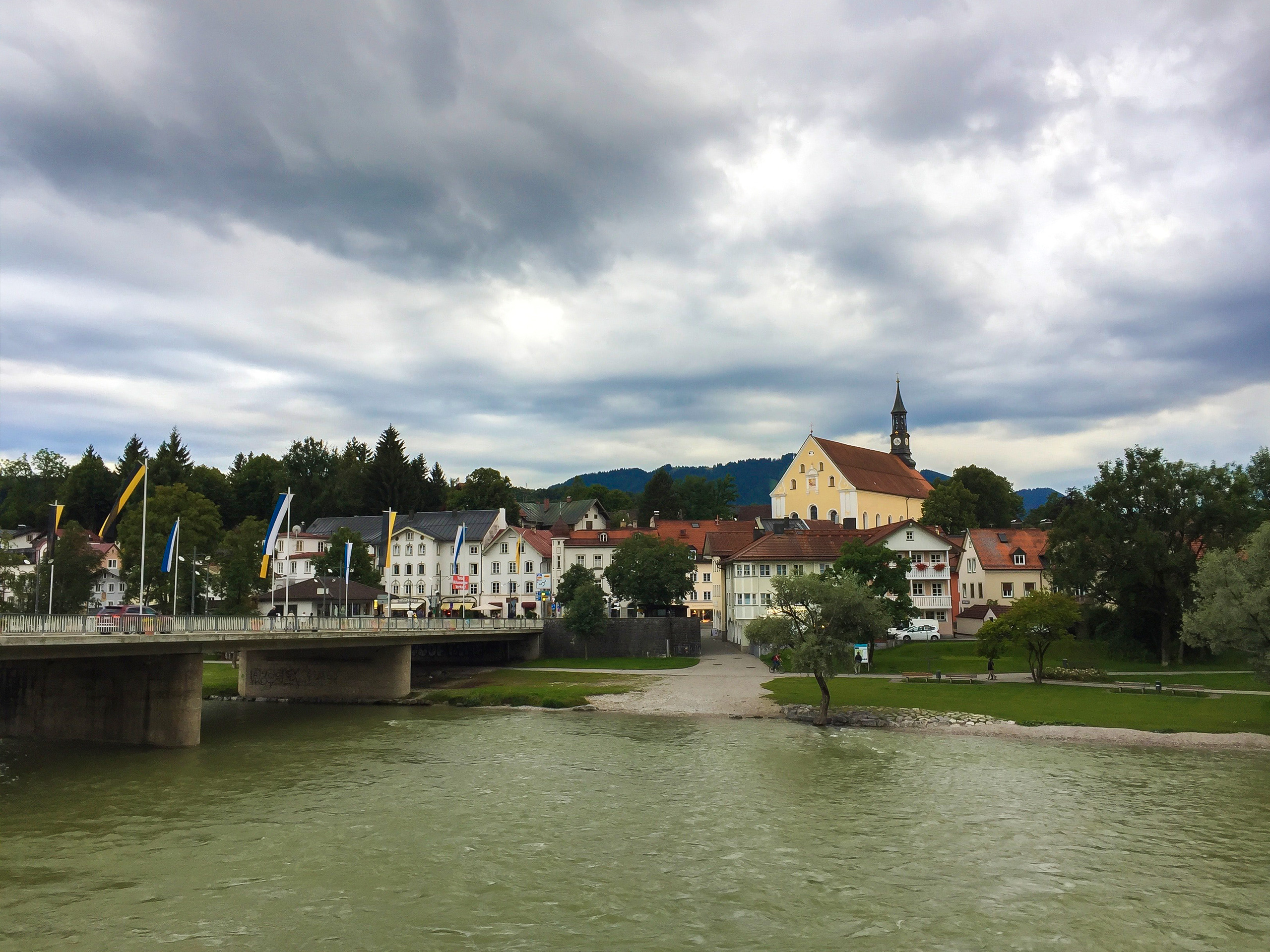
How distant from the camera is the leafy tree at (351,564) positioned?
94.1 meters

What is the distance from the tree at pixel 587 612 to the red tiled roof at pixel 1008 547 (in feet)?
128

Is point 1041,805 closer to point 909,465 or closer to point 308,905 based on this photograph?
point 308,905

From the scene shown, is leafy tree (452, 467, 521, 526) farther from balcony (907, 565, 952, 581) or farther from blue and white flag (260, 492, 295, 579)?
blue and white flag (260, 492, 295, 579)

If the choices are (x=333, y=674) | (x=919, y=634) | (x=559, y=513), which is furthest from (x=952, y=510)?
(x=333, y=674)

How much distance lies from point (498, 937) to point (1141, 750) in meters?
32.0

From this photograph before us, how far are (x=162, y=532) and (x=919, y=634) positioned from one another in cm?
7659

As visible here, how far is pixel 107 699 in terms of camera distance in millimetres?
44781

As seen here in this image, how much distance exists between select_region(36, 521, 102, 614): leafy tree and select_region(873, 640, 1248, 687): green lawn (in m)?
67.2

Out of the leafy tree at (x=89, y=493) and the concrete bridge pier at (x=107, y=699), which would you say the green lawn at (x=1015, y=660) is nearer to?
the concrete bridge pier at (x=107, y=699)

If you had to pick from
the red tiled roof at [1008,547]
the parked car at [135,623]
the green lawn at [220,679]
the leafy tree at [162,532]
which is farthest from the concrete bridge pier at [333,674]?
the red tiled roof at [1008,547]

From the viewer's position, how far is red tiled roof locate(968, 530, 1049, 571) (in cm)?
8819

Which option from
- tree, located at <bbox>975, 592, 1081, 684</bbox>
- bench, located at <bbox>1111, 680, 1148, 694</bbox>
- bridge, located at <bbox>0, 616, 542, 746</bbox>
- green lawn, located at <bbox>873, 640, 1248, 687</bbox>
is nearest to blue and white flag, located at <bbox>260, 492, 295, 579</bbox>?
bridge, located at <bbox>0, 616, 542, 746</bbox>

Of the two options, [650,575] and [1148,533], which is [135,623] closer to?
[650,575]

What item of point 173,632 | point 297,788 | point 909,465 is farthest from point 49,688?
point 909,465
